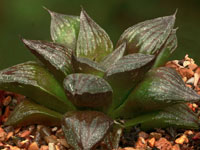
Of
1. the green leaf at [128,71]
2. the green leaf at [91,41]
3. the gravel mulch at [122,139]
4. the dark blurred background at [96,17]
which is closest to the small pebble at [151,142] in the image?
the gravel mulch at [122,139]

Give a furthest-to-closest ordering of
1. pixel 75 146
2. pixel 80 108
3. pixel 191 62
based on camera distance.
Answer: pixel 191 62
pixel 80 108
pixel 75 146

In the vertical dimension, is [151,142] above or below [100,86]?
below

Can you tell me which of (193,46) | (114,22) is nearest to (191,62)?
(193,46)

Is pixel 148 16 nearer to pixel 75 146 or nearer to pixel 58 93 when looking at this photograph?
pixel 58 93

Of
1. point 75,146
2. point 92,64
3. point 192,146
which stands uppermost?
point 92,64

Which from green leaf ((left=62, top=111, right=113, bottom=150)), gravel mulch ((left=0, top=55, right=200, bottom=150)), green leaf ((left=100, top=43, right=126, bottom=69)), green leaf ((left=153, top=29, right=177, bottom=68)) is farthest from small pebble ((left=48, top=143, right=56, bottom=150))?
green leaf ((left=153, top=29, right=177, bottom=68))

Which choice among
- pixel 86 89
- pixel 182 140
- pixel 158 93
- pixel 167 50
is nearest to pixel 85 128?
pixel 86 89

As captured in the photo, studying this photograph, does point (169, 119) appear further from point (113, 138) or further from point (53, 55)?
point (53, 55)
